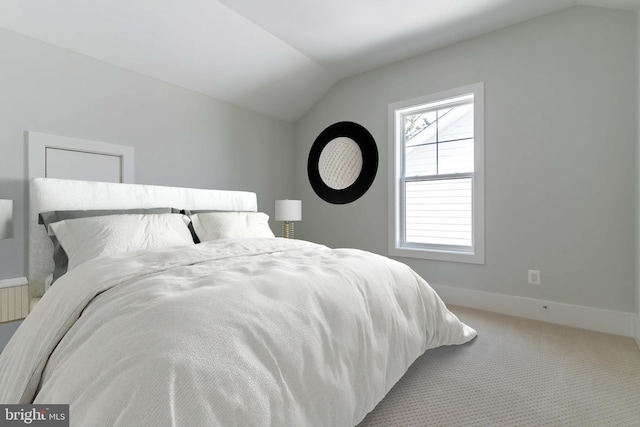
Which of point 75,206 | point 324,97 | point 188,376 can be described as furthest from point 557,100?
point 75,206

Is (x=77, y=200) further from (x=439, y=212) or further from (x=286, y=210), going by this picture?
(x=439, y=212)

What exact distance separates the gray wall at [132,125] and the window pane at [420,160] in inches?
67.7

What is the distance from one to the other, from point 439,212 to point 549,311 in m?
1.28

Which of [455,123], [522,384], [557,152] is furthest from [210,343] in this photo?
[455,123]

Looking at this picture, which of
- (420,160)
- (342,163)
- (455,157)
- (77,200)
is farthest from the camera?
(342,163)

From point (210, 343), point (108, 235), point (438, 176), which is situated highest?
point (438, 176)

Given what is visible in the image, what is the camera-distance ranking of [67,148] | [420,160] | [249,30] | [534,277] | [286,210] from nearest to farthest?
[67,148], [534,277], [249,30], [420,160], [286,210]

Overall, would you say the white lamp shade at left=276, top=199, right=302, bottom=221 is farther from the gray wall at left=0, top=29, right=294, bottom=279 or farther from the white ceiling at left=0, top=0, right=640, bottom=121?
the white ceiling at left=0, top=0, right=640, bottom=121

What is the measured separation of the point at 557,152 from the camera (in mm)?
2586

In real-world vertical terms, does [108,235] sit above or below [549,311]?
above

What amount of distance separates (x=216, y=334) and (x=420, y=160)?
3098mm

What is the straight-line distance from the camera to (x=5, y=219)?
1816 mm

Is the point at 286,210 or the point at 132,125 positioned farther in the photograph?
the point at 286,210

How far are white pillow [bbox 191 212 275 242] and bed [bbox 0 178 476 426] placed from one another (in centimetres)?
60
